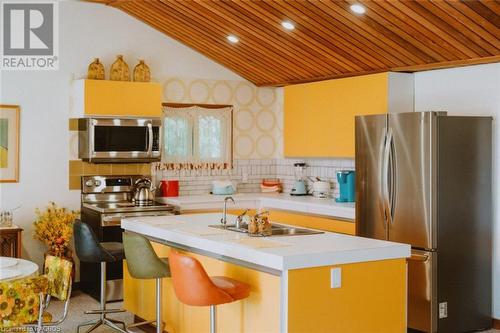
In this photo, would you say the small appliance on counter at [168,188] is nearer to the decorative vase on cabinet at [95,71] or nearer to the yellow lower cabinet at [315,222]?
the yellow lower cabinet at [315,222]

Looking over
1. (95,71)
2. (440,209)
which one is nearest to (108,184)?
(95,71)

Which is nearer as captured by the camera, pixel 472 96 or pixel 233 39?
pixel 472 96

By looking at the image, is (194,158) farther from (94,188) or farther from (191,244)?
(191,244)

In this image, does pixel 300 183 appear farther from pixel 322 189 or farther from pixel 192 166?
pixel 192 166

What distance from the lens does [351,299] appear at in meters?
4.45

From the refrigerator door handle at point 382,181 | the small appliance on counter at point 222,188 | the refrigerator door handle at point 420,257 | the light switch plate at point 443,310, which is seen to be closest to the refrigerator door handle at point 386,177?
the refrigerator door handle at point 382,181

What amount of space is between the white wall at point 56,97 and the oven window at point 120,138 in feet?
1.58

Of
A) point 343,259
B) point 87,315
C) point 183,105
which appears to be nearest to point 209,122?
point 183,105

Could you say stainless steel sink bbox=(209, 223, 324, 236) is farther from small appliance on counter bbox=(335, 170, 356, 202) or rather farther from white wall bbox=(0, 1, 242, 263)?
white wall bbox=(0, 1, 242, 263)

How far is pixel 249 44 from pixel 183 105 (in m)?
1.29

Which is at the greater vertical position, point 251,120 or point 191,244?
point 251,120

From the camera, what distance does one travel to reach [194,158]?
8766mm

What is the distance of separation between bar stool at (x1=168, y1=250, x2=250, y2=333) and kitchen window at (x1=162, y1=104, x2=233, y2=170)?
4108 millimetres

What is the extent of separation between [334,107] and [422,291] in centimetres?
243
